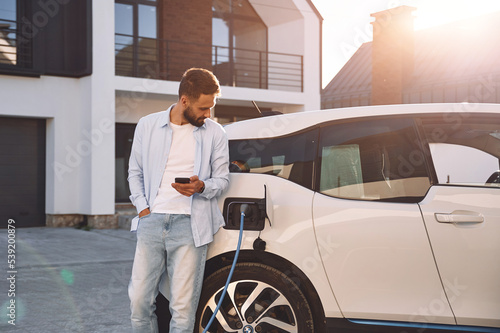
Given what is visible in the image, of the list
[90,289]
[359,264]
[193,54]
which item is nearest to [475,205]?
[359,264]

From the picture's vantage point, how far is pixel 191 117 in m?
3.91

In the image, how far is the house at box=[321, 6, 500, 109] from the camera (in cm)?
2298

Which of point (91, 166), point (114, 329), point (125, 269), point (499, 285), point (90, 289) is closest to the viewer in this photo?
point (499, 285)

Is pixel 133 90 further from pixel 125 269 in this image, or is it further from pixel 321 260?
pixel 321 260

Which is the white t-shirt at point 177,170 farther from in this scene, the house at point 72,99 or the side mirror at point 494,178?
the house at point 72,99

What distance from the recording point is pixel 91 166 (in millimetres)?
15273

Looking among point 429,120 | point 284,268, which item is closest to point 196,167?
point 284,268

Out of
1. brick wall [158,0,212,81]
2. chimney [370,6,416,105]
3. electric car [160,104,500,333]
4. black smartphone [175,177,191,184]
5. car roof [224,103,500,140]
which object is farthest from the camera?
chimney [370,6,416,105]

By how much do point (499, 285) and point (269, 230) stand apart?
4.29ft

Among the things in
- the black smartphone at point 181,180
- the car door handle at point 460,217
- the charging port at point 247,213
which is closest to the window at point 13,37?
the charging port at point 247,213

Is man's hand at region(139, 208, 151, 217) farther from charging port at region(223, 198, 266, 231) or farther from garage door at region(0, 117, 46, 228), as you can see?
garage door at region(0, 117, 46, 228)

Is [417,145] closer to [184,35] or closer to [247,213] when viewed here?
[247,213]

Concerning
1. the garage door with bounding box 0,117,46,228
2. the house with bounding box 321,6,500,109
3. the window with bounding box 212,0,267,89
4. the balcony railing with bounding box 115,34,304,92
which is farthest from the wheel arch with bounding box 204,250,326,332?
the house with bounding box 321,6,500,109

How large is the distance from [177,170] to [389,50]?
21318 mm
